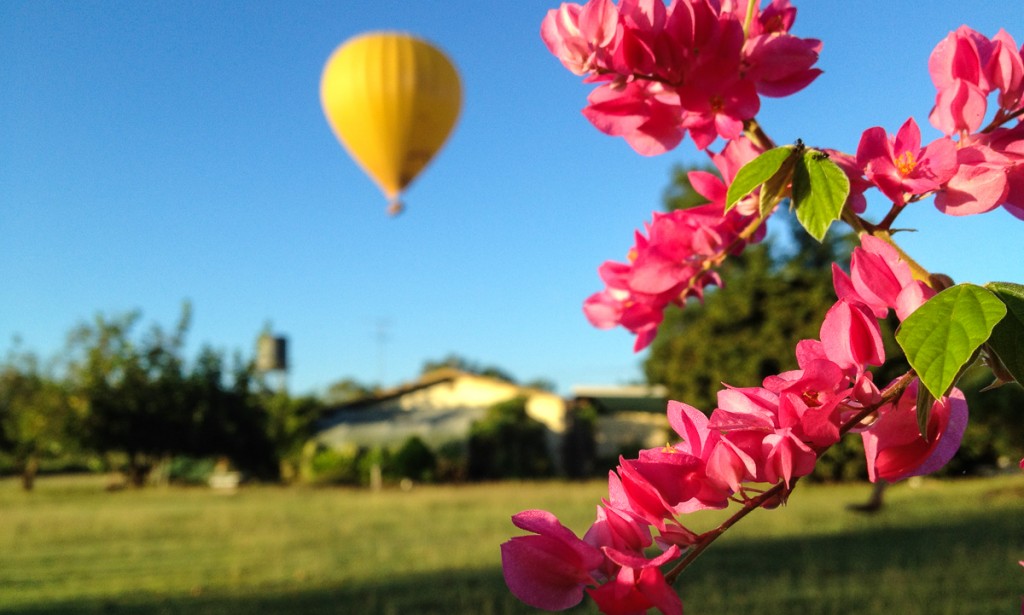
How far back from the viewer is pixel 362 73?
37.3ft

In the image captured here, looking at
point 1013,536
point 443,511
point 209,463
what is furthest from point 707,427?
point 209,463

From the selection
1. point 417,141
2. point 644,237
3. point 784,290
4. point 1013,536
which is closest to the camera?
point 644,237

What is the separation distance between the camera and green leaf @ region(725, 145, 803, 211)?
1.28ft

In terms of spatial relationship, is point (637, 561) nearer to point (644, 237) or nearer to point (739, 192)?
point (739, 192)

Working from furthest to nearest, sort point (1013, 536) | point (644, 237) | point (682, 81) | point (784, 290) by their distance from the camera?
point (784, 290)
point (1013, 536)
point (644, 237)
point (682, 81)

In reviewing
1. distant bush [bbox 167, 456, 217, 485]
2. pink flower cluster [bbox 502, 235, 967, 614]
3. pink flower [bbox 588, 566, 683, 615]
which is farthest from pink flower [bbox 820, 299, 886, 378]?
distant bush [bbox 167, 456, 217, 485]

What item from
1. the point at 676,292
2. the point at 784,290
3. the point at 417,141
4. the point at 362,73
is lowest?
the point at 676,292

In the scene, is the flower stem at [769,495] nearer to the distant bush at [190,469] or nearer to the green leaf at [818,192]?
the green leaf at [818,192]

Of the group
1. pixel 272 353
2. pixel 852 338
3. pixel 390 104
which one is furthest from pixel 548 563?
pixel 272 353

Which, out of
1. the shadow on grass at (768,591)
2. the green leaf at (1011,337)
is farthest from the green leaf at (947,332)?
the shadow on grass at (768,591)

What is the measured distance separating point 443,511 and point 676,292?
721 centimetres

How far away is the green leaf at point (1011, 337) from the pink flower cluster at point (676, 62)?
19 centimetres

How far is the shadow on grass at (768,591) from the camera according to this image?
311 centimetres

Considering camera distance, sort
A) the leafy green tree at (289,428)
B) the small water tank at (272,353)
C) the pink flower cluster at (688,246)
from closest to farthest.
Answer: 1. the pink flower cluster at (688,246)
2. the leafy green tree at (289,428)
3. the small water tank at (272,353)
